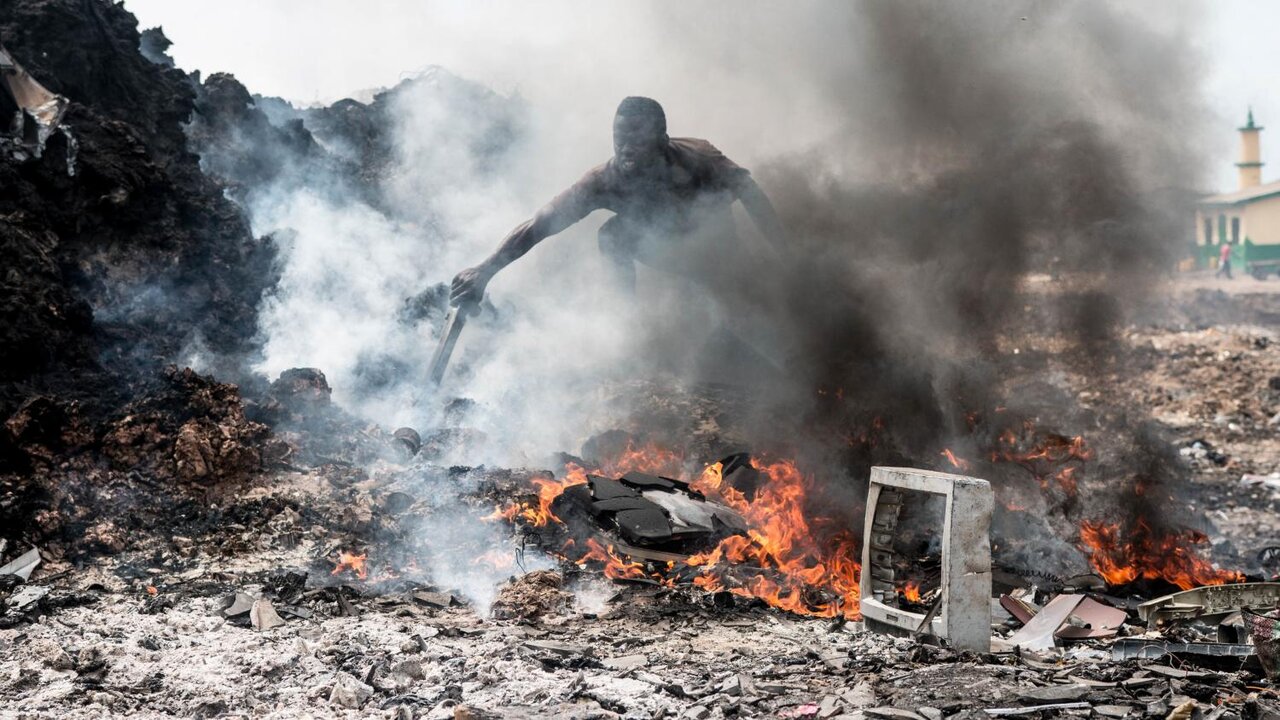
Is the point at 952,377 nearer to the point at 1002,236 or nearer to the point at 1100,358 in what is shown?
the point at 1002,236

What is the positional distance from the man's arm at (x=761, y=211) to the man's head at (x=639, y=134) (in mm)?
1174

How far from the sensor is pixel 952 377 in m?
11.4

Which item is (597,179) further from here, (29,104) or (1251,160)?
(1251,160)

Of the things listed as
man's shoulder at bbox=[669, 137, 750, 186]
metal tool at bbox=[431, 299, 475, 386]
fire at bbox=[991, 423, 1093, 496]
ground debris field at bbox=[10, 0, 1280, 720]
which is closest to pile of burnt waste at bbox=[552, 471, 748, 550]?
ground debris field at bbox=[10, 0, 1280, 720]

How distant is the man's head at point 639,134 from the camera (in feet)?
32.4

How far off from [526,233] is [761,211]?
2877mm

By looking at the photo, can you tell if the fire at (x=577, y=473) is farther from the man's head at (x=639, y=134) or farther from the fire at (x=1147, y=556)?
the fire at (x=1147, y=556)

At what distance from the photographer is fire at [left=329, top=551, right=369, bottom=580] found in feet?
24.5

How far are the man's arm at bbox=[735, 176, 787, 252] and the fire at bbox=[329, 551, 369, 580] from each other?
6.02 metres

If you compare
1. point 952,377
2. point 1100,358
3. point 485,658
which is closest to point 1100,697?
point 485,658

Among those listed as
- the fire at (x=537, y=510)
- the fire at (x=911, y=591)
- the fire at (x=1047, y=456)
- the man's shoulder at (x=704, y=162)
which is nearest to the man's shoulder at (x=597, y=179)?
the man's shoulder at (x=704, y=162)

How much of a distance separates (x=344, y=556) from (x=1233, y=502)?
1109cm

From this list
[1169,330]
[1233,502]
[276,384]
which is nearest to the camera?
[276,384]

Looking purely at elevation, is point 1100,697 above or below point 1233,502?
below
